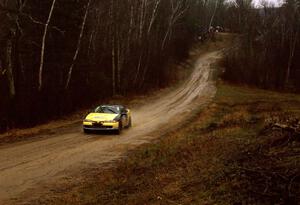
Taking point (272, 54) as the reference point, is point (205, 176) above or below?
below

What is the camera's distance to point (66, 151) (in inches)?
695

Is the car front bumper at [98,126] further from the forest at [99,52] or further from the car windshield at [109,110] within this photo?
the forest at [99,52]

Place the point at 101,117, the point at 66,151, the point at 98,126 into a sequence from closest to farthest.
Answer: the point at 66,151, the point at 98,126, the point at 101,117

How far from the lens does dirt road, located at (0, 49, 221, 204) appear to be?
43.3 ft

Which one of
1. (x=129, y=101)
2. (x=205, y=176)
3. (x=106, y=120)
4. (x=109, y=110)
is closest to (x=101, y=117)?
(x=106, y=120)

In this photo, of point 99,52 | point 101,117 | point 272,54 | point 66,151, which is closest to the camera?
point 66,151

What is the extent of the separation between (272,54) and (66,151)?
5391 centimetres

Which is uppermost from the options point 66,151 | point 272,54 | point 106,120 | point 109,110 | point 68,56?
point 68,56

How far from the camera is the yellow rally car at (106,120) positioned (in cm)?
2236

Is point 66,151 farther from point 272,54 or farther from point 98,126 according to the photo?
point 272,54

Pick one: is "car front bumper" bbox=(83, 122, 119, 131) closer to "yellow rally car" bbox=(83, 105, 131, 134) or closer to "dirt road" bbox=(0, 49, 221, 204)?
"yellow rally car" bbox=(83, 105, 131, 134)

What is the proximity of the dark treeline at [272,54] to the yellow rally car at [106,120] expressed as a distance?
37838 millimetres

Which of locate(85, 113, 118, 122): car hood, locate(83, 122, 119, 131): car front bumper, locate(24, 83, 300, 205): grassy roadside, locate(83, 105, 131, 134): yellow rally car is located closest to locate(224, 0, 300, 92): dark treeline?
locate(83, 105, 131, 134): yellow rally car

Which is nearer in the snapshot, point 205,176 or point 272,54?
point 205,176
